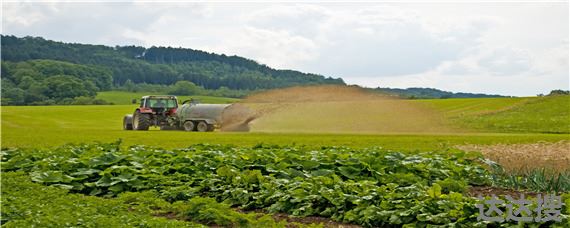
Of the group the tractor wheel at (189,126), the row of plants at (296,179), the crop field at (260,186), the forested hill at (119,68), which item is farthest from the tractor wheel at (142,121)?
the forested hill at (119,68)

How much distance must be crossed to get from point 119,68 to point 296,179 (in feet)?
372

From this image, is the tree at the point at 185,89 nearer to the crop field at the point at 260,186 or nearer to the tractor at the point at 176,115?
the tractor at the point at 176,115

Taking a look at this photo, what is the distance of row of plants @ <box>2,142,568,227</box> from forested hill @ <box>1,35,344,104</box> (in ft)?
208

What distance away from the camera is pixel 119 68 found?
119 m

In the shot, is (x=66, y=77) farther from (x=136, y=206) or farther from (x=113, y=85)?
(x=136, y=206)

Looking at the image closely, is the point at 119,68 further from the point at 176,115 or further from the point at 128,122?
the point at 176,115

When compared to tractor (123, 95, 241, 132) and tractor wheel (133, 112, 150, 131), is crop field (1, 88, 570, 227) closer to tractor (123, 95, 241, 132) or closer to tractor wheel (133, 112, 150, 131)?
tractor (123, 95, 241, 132)

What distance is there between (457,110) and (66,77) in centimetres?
5275

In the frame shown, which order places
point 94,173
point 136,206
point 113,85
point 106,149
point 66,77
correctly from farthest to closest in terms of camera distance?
point 113,85, point 66,77, point 106,149, point 94,173, point 136,206

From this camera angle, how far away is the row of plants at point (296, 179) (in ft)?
25.5

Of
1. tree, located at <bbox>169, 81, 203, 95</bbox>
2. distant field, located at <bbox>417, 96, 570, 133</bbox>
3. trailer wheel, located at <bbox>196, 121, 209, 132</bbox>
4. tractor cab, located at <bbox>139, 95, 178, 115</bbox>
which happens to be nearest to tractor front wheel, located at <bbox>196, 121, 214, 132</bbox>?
trailer wheel, located at <bbox>196, 121, 209, 132</bbox>

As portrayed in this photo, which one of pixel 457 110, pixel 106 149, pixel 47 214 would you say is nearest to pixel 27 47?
pixel 457 110

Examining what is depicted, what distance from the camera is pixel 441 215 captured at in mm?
7176

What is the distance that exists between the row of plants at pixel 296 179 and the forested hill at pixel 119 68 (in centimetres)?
6328
